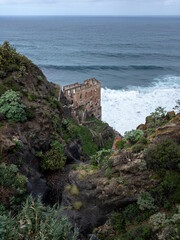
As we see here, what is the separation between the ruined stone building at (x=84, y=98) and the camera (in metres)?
38.9

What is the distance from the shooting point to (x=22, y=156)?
16.1 metres

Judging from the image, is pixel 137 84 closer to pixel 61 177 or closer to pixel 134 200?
pixel 61 177

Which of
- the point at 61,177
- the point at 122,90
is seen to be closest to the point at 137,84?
the point at 122,90

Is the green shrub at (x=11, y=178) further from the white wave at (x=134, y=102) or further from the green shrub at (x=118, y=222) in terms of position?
the white wave at (x=134, y=102)

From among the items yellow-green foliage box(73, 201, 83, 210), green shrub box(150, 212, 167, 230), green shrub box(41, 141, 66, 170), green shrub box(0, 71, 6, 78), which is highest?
green shrub box(0, 71, 6, 78)

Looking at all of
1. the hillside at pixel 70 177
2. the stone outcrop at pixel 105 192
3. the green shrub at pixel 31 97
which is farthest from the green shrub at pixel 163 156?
the green shrub at pixel 31 97

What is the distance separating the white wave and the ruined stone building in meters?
6.19

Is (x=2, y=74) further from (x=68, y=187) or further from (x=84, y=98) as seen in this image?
(x=84, y=98)

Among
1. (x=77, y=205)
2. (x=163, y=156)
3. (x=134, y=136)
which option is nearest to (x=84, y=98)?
(x=134, y=136)

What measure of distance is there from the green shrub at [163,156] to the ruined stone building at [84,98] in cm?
2653

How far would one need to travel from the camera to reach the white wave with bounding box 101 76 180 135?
48.7m

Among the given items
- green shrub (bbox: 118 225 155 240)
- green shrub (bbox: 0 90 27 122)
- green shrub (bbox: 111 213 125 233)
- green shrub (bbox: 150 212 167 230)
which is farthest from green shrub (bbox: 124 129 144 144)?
green shrub (bbox: 0 90 27 122)

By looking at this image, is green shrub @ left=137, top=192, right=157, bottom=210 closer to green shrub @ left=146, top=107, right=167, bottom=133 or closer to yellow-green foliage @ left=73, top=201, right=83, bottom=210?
yellow-green foliage @ left=73, top=201, right=83, bottom=210

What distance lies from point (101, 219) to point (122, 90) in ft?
169
